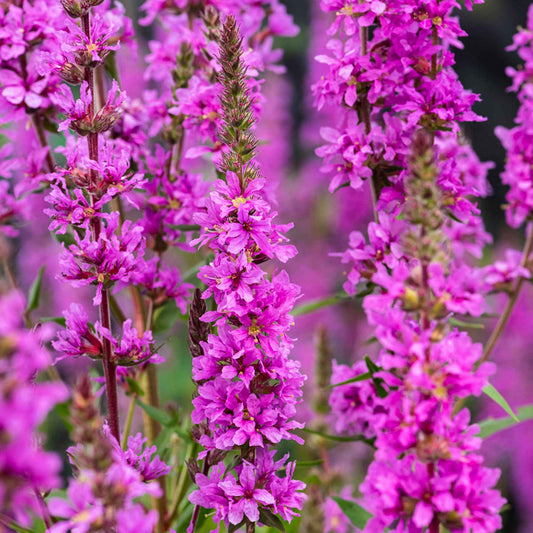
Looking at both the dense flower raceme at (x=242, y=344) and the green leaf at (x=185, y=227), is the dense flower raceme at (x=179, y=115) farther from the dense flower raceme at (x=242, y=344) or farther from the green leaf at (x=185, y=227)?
the dense flower raceme at (x=242, y=344)

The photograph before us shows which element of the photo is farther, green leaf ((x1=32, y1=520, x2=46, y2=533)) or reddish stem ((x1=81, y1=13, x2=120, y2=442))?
green leaf ((x1=32, y1=520, x2=46, y2=533))

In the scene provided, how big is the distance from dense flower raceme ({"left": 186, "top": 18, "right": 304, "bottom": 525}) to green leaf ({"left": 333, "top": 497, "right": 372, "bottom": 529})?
0.84ft

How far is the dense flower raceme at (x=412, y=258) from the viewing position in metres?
0.63

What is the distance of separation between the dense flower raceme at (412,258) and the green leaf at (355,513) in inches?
4.2

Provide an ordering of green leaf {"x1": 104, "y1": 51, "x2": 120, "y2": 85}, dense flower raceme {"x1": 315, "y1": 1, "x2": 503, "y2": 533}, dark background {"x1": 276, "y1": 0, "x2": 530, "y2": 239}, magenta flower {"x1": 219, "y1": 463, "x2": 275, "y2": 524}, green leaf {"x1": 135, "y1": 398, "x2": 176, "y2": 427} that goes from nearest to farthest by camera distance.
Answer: dense flower raceme {"x1": 315, "y1": 1, "x2": 503, "y2": 533}
magenta flower {"x1": 219, "y1": 463, "x2": 275, "y2": 524}
green leaf {"x1": 135, "y1": 398, "x2": 176, "y2": 427}
green leaf {"x1": 104, "y1": 51, "x2": 120, "y2": 85}
dark background {"x1": 276, "y1": 0, "x2": 530, "y2": 239}

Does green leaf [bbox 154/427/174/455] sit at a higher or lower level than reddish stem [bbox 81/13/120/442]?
lower

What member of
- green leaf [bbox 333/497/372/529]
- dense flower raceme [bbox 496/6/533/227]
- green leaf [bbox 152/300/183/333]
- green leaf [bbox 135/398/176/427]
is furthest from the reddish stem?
dense flower raceme [bbox 496/6/533/227]

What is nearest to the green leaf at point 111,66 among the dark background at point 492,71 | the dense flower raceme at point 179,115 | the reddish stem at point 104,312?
the dense flower raceme at point 179,115

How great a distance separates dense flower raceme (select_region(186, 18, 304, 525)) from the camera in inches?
29.8

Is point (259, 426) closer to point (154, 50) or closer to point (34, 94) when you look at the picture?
point (34, 94)

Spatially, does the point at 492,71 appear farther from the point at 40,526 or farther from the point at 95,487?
the point at 95,487

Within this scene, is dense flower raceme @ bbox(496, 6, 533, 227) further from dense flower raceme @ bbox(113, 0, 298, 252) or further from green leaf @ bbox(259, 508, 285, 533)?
green leaf @ bbox(259, 508, 285, 533)

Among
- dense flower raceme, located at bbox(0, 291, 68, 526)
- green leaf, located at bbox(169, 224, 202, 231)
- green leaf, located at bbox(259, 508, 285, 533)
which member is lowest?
green leaf, located at bbox(259, 508, 285, 533)

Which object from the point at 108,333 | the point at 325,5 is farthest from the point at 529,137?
the point at 108,333
